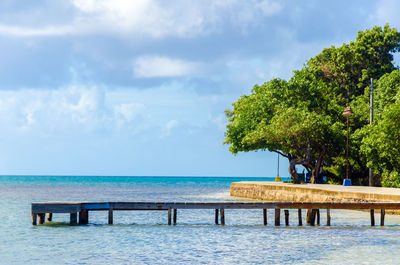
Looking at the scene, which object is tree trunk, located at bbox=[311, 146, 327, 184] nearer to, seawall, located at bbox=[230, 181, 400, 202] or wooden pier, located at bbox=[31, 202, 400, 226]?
seawall, located at bbox=[230, 181, 400, 202]

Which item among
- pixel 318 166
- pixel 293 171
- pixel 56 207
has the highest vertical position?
pixel 318 166

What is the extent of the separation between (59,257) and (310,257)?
8152 millimetres

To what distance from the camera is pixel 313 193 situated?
38.0 m

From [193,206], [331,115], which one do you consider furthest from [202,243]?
[331,115]

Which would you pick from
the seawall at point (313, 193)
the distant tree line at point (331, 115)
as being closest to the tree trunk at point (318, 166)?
the distant tree line at point (331, 115)

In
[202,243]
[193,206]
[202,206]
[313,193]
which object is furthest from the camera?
[313,193]

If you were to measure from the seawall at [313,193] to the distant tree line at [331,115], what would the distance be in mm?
3814

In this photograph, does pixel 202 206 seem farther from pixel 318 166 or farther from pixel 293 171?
pixel 293 171

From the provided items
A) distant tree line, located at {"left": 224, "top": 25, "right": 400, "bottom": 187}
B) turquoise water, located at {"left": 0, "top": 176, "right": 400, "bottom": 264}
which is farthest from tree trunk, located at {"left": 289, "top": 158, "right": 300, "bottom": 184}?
turquoise water, located at {"left": 0, "top": 176, "right": 400, "bottom": 264}

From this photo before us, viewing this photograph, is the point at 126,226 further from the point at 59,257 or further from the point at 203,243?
the point at 59,257

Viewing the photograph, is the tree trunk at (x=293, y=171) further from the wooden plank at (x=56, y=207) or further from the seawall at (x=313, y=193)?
the wooden plank at (x=56, y=207)

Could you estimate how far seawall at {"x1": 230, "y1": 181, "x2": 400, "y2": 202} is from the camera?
30.3 metres

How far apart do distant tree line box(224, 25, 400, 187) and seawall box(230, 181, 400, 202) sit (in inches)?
150

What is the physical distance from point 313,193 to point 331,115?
16.3 m
